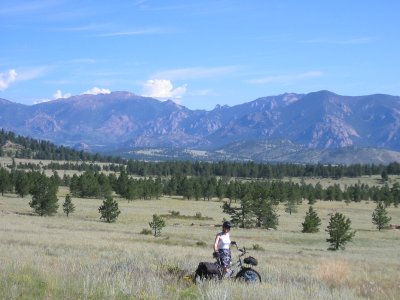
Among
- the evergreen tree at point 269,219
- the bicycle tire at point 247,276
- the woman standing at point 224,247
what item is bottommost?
the evergreen tree at point 269,219

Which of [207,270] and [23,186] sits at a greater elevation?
[23,186]

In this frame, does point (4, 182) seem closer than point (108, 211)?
No

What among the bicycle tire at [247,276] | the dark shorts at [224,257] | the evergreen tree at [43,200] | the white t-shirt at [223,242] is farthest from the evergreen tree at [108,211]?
the bicycle tire at [247,276]

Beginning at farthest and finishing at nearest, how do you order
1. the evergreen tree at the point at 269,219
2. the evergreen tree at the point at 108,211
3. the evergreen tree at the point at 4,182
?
the evergreen tree at the point at 4,182
the evergreen tree at the point at 269,219
the evergreen tree at the point at 108,211

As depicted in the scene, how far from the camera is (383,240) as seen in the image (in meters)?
63.3

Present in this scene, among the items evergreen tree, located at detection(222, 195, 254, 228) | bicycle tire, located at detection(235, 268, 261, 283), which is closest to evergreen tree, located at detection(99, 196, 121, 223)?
evergreen tree, located at detection(222, 195, 254, 228)

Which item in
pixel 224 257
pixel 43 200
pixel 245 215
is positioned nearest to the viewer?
pixel 224 257

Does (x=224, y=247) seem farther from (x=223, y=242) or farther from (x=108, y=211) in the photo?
(x=108, y=211)

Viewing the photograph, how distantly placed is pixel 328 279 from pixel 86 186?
9731 cm

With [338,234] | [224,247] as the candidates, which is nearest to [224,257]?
[224,247]

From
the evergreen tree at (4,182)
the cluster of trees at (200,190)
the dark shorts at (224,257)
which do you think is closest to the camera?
the dark shorts at (224,257)

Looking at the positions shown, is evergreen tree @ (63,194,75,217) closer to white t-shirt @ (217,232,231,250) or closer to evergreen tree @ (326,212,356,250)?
evergreen tree @ (326,212,356,250)

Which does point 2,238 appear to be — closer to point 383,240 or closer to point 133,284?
point 133,284

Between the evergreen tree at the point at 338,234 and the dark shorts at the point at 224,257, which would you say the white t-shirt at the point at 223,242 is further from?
the evergreen tree at the point at 338,234
